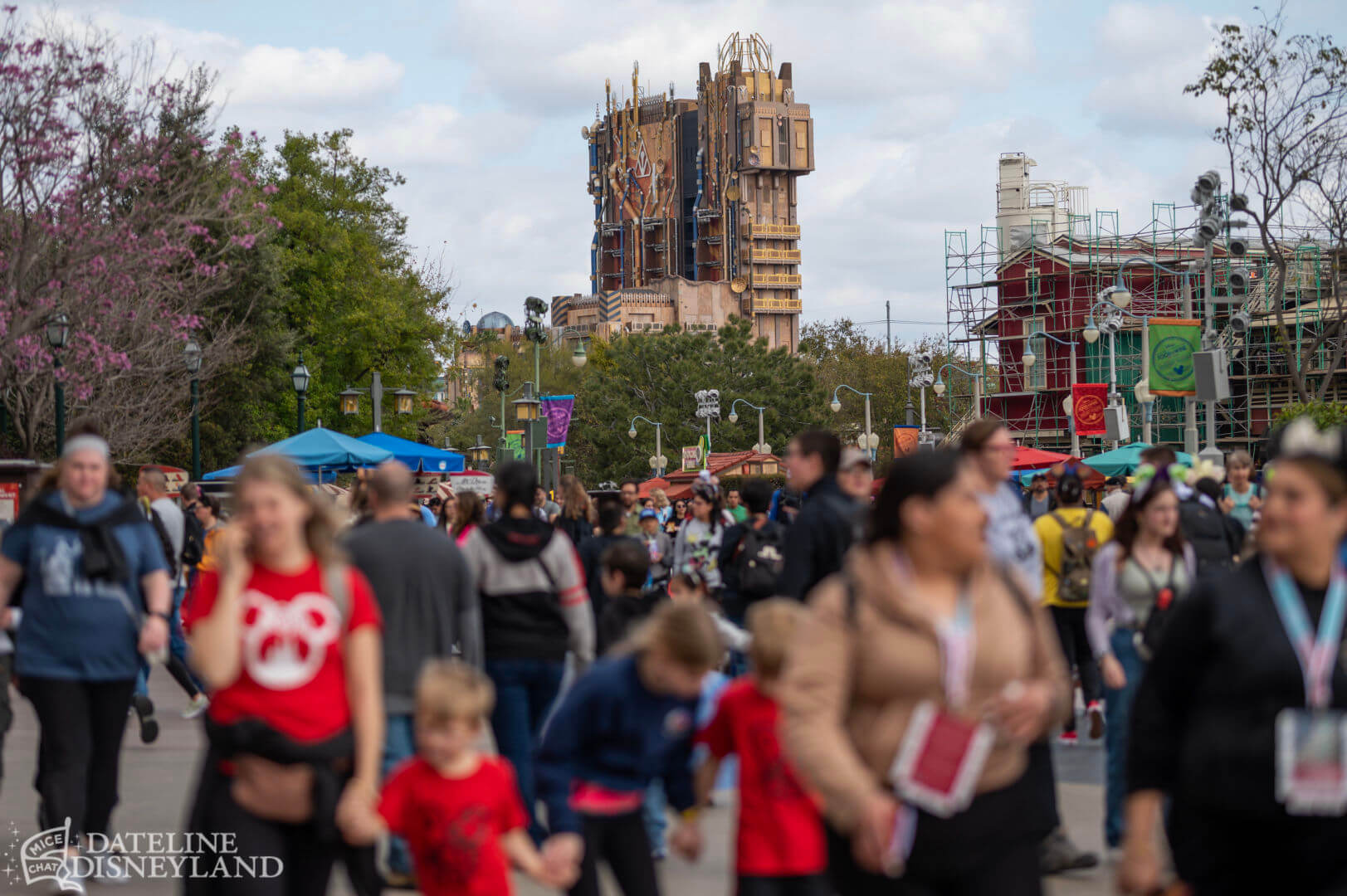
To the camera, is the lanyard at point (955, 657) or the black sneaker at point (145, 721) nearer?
the lanyard at point (955, 657)

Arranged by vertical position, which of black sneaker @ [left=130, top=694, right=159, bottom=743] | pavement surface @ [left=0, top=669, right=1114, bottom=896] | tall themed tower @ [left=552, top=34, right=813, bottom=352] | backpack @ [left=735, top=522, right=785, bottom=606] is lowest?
pavement surface @ [left=0, top=669, right=1114, bottom=896]

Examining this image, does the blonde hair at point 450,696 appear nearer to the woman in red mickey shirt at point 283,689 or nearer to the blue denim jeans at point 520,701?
the woman in red mickey shirt at point 283,689

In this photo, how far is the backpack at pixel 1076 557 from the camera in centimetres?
960

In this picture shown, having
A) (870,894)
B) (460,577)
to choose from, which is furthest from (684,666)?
(460,577)

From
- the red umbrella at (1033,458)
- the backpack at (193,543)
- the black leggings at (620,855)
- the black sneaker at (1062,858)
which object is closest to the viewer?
the black leggings at (620,855)

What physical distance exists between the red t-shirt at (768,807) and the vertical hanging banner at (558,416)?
2346 cm

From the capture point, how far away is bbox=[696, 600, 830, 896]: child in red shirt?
4.40m

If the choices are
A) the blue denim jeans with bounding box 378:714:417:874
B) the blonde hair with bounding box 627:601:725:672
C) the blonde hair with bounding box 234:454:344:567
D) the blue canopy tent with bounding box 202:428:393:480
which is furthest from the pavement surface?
the blue canopy tent with bounding box 202:428:393:480

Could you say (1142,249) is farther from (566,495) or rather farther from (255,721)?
(255,721)

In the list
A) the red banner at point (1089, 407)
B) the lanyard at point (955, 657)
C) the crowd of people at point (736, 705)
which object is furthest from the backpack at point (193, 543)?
the red banner at point (1089, 407)

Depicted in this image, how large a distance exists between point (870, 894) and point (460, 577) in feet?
10.5

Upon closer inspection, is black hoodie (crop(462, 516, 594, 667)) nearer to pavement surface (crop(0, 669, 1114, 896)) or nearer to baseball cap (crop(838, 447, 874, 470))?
pavement surface (crop(0, 669, 1114, 896))

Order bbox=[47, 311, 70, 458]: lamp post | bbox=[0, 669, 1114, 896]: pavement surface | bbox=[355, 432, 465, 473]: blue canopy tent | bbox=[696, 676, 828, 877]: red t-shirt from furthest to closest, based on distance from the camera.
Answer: bbox=[47, 311, 70, 458]: lamp post → bbox=[355, 432, 465, 473]: blue canopy tent → bbox=[0, 669, 1114, 896]: pavement surface → bbox=[696, 676, 828, 877]: red t-shirt

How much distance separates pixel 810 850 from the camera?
14.5 ft
